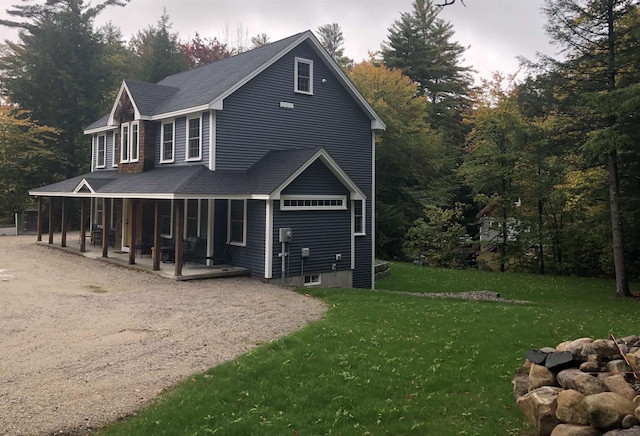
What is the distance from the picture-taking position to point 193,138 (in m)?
18.5

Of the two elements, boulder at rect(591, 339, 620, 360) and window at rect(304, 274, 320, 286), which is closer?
boulder at rect(591, 339, 620, 360)

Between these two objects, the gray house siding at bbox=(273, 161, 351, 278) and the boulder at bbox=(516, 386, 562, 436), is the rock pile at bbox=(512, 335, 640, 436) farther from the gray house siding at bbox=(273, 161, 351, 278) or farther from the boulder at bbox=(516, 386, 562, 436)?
the gray house siding at bbox=(273, 161, 351, 278)

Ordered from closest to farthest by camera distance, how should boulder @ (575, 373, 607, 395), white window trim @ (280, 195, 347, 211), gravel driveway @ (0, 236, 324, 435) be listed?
boulder @ (575, 373, 607, 395)
gravel driveway @ (0, 236, 324, 435)
white window trim @ (280, 195, 347, 211)

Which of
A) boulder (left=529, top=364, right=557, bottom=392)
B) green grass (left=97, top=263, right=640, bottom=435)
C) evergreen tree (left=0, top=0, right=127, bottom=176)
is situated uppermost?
evergreen tree (left=0, top=0, right=127, bottom=176)

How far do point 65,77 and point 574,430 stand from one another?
125 feet

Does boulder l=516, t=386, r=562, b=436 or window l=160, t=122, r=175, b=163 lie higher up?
window l=160, t=122, r=175, b=163

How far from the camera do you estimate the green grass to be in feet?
18.5

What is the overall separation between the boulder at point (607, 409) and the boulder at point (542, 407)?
42 centimetres

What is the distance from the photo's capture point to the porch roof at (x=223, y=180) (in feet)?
51.0

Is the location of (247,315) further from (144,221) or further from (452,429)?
(144,221)

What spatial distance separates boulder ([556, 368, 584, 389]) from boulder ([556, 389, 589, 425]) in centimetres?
27

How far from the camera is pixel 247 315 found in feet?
36.3

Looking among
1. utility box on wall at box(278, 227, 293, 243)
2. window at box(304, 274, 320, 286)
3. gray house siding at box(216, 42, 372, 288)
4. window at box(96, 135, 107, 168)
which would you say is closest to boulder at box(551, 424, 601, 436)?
utility box on wall at box(278, 227, 293, 243)

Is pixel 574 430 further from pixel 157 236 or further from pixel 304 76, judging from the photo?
pixel 304 76
